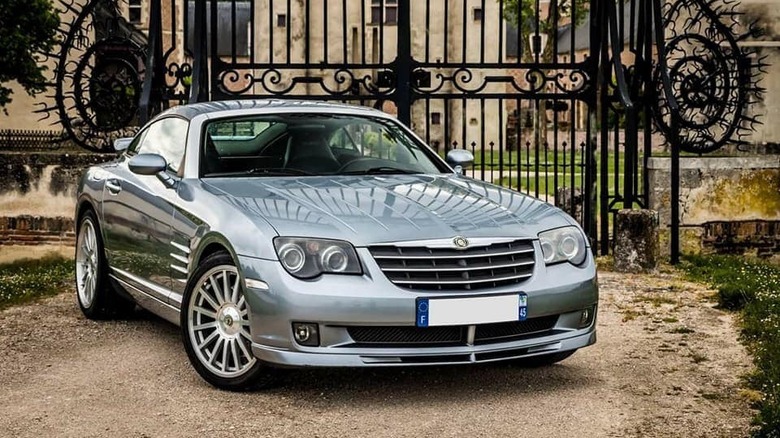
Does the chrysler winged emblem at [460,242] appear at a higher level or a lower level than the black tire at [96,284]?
higher

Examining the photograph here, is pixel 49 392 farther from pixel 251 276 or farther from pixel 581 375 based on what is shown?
pixel 581 375

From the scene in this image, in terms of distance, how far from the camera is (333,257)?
5.63 m

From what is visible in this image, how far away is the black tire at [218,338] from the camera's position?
5.90m

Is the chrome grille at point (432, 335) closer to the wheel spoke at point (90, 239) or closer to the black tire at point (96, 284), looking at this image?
the black tire at point (96, 284)

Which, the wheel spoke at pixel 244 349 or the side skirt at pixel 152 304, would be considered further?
the side skirt at pixel 152 304

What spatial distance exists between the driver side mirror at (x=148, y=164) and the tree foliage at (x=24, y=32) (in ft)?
21.7

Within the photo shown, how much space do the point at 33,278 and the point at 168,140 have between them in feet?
12.3

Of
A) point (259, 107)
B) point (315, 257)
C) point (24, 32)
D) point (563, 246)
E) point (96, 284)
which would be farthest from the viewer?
point (24, 32)

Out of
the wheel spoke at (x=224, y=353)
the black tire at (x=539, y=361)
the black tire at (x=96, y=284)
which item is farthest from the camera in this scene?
the black tire at (x=96, y=284)

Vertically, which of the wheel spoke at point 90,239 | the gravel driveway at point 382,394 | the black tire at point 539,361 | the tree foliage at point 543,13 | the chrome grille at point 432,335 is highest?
the tree foliage at point 543,13

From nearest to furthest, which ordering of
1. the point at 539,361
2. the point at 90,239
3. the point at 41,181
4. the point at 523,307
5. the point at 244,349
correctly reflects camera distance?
the point at 523,307, the point at 244,349, the point at 539,361, the point at 90,239, the point at 41,181

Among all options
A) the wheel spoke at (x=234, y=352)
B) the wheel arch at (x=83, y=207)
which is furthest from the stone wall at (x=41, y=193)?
the wheel spoke at (x=234, y=352)

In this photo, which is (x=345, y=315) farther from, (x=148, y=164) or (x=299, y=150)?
(x=148, y=164)

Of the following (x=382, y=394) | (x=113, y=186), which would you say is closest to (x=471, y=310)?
(x=382, y=394)
